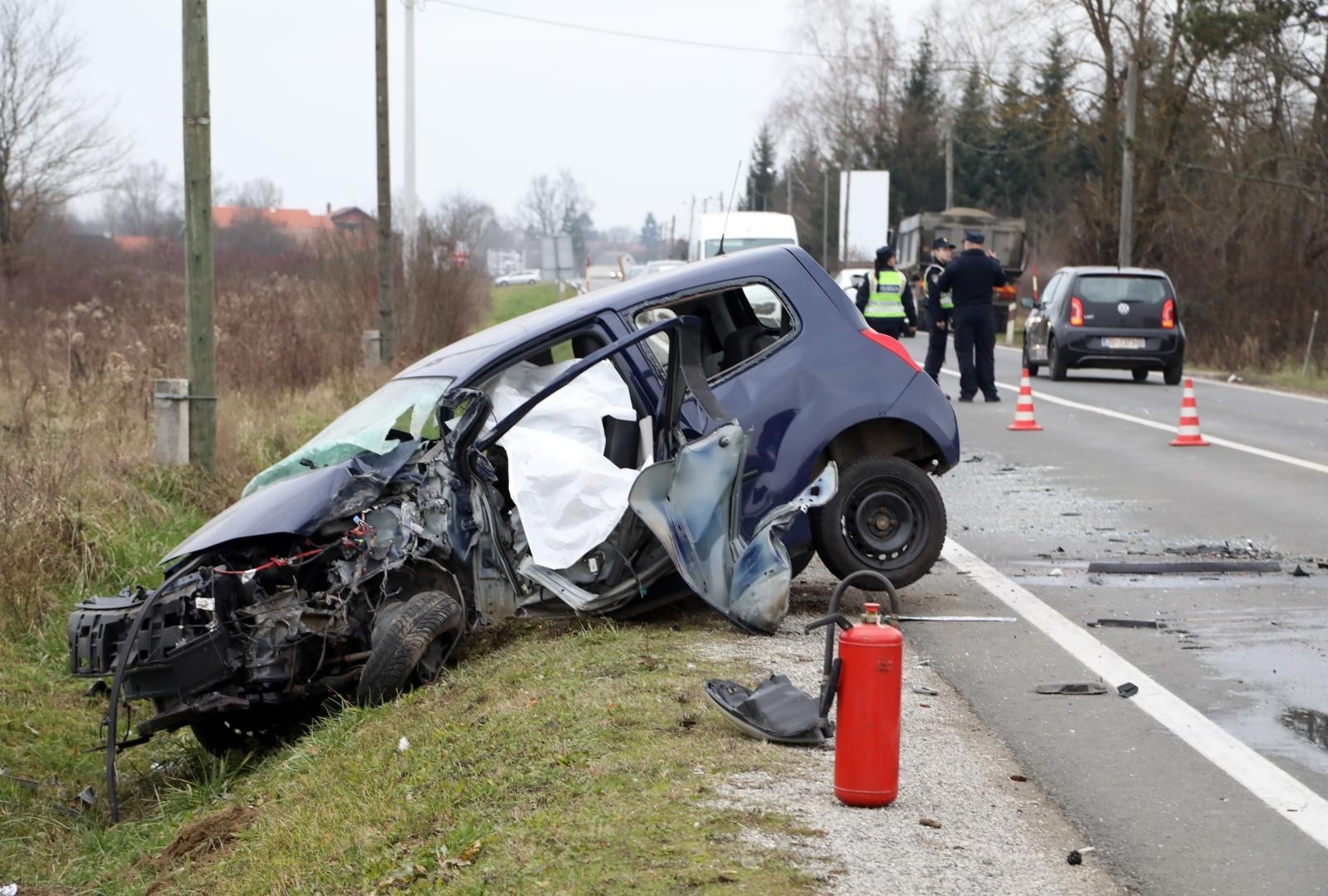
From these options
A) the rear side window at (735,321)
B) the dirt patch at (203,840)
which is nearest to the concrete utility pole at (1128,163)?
the rear side window at (735,321)

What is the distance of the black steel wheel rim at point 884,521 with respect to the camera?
746 centimetres

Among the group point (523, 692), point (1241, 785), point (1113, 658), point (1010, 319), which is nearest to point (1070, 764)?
point (1241, 785)

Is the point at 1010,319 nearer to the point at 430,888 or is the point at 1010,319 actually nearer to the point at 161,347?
the point at 161,347

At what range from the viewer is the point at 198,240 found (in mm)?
12094

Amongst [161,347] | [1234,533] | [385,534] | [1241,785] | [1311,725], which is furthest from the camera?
[161,347]

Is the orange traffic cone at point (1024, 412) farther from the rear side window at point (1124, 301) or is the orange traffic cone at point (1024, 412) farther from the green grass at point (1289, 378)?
the green grass at point (1289, 378)

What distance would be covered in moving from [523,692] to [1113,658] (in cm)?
256

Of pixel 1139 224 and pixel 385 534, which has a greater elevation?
pixel 1139 224

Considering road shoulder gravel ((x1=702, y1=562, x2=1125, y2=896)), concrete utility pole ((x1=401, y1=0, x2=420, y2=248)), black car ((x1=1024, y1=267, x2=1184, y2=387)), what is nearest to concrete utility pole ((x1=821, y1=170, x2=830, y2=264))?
concrete utility pole ((x1=401, y1=0, x2=420, y2=248))

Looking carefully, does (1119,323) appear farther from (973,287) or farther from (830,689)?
(830,689)

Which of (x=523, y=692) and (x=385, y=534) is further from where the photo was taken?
(x=385, y=534)

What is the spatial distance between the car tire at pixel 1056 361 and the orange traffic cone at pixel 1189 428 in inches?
314

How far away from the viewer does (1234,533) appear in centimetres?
991

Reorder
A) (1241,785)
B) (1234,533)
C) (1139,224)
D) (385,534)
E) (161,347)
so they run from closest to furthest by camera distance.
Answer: (1241,785), (385,534), (1234,533), (161,347), (1139,224)
